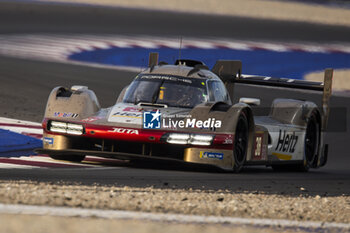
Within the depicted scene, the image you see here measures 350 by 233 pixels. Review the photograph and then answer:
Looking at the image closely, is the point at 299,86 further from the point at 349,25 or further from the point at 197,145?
the point at 349,25

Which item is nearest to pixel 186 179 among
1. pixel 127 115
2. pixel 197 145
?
pixel 197 145

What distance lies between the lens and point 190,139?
924cm

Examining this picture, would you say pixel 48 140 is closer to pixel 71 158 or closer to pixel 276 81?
pixel 71 158

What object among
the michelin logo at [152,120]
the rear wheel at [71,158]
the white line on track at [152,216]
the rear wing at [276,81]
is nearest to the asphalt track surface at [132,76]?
A: the michelin logo at [152,120]

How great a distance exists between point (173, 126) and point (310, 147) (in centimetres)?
338

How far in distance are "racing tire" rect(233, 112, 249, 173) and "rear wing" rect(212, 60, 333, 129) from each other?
102 inches

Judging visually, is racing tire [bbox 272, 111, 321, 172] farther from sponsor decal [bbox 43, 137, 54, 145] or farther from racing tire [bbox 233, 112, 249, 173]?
sponsor decal [bbox 43, 137, 54, 145]

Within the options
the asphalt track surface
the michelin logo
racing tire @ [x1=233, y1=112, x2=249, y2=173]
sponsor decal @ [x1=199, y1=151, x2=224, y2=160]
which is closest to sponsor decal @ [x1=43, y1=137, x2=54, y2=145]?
the asphalt track surface

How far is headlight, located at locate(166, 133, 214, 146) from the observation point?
9219 millimetres

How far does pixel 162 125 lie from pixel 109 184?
6.34 feet

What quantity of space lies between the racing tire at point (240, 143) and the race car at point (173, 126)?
0.01 meters

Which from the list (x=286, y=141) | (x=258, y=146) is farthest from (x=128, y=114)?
(x=286, y=141)

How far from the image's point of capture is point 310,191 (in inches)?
327

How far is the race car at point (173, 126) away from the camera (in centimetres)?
929
